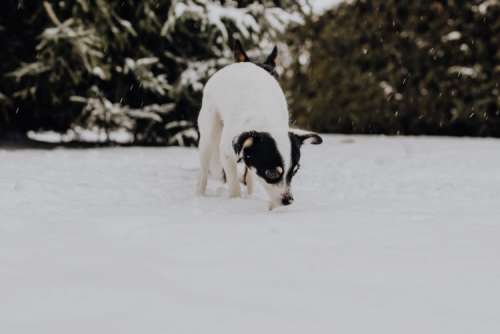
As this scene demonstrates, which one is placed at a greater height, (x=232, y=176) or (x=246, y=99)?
(x=246, y=99)

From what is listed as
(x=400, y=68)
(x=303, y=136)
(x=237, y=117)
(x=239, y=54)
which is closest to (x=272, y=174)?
(x=303, y=136)

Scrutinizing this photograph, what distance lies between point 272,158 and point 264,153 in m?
0.07

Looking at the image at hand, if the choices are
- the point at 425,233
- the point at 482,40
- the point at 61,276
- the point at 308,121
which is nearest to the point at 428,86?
the point at 482,40

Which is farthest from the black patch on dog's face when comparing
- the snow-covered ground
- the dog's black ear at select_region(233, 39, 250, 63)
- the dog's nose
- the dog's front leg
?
the dog's black ear at select_region(233, 39, 250, 63)

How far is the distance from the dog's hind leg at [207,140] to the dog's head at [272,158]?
946 millimetres

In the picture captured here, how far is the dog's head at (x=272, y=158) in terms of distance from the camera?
4621 mm

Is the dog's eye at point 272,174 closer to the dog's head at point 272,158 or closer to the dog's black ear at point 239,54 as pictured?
the dog's head at point 272,158

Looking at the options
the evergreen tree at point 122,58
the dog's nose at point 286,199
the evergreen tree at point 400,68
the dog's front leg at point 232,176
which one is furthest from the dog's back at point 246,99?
the evergreen tree at point 400,68

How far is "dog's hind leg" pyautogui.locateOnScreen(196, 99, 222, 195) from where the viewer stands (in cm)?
566

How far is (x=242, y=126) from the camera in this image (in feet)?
16.5

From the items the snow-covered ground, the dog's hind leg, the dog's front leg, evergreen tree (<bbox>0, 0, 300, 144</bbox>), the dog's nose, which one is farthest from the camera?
evergreen tree (<bbox>0, 0, 300, 144</bbox>)

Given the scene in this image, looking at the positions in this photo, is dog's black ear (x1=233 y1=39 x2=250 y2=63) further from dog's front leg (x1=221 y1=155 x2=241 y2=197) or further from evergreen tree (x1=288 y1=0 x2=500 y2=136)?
evergreen tree (x1=288 y1=0 x2=500 y2=136)

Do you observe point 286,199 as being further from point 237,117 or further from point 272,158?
point 237,117

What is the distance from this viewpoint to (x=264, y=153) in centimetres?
465
